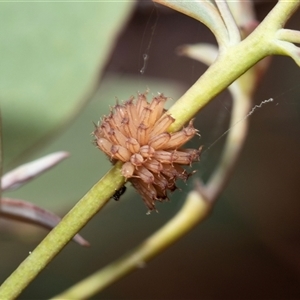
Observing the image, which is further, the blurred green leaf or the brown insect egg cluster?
the blurred green leaf

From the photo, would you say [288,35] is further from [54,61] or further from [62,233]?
[54,61]

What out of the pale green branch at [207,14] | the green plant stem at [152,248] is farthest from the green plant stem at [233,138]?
the pale green branch at [207,14]

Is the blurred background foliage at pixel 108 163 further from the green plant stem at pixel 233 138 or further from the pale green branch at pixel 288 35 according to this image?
the pale green branch at pixel 288 35

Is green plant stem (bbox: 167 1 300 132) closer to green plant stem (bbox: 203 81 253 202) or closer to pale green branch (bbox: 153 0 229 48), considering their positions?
pale green branch (bbox: 153 0 229 48)

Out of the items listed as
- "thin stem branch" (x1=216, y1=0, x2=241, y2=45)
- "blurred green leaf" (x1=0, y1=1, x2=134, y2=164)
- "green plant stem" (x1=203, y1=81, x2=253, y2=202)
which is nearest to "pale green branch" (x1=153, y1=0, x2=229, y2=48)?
"thin stem branch" (x1=216, y1=0, x2=241, y2=45)

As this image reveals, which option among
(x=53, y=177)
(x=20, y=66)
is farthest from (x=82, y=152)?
(x=20, y=66)

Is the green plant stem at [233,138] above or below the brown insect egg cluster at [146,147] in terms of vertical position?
above

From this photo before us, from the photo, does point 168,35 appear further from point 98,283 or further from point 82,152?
point 98,283
